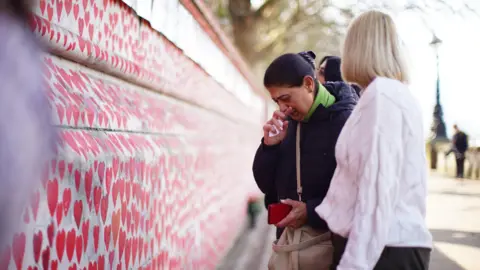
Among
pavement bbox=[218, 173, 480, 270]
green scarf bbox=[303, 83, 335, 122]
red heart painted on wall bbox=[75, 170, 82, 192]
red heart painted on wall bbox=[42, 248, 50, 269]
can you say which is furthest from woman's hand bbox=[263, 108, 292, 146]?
pavement bbox=[218, 173, 480, 270]

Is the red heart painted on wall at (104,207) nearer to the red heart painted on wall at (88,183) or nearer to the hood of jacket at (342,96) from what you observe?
the red heart painted on wall at (88,183)

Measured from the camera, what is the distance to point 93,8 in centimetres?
243

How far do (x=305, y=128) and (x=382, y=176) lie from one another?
668mm

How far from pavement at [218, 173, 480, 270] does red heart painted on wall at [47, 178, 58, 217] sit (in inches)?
186

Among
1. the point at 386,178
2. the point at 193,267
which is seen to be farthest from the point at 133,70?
the point at 193,267

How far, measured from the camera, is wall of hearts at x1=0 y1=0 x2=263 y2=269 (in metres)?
1.90

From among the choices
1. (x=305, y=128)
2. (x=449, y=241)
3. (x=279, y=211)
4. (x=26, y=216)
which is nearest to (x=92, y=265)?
(x=26, y=216)

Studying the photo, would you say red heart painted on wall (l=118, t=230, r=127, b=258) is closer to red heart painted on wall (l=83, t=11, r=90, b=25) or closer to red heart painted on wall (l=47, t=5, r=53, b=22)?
red heart painted on wall (l=83, t=11, r=90, b=25)

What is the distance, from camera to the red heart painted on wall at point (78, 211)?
2.03 meters

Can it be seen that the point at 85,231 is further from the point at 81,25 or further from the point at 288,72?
the point at 288,72

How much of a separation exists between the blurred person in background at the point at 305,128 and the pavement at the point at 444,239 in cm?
409

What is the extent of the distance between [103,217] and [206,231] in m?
3.16

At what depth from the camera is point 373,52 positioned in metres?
2.12

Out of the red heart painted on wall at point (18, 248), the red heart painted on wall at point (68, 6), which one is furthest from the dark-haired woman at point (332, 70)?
the red heart painted on wall at point (18, 248)
